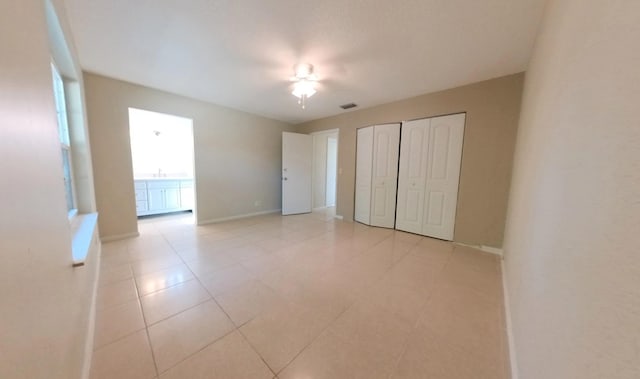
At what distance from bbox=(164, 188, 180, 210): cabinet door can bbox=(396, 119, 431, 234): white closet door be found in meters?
4.99

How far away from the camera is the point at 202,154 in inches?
151

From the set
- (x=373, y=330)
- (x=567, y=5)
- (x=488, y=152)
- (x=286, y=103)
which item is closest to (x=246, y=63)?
(x=286, y=103)

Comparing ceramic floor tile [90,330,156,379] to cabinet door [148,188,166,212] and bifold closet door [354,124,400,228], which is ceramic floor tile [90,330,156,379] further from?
cabinet door [148,188,166,212]

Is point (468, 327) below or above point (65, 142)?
below

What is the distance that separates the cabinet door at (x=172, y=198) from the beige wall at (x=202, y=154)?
1421mm

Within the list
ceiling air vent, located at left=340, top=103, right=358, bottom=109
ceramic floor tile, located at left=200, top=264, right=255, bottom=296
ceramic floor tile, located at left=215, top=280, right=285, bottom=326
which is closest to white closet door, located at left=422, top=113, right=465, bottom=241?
ceiling air vent, located at left=340, top=103, right=358, bottom=109

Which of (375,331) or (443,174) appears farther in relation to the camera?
(443,174)

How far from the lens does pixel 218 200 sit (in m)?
4.11

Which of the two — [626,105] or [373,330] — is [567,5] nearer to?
[626,105]

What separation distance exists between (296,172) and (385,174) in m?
2.14

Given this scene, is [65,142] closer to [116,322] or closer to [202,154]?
[116,322]

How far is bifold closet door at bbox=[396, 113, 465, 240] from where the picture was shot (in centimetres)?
300

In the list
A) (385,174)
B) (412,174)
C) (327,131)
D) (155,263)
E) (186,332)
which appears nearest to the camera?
(186,332)

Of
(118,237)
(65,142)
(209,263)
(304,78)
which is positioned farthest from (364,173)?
(118,237)
